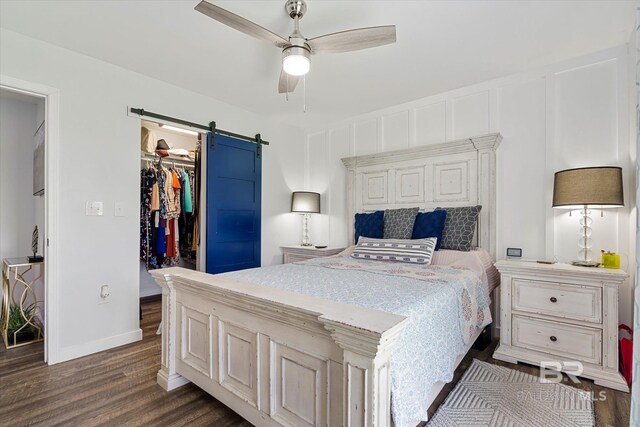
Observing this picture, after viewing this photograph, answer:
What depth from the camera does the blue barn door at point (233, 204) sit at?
3.41m

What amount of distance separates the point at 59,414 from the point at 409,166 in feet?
11.4

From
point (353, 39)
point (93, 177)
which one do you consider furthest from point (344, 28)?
point (93, 177)

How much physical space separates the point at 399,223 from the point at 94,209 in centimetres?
280

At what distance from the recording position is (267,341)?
1.43 m

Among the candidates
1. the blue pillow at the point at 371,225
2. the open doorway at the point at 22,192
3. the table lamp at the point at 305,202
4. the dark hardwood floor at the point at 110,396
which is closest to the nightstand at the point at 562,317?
the dark hardwood floor at the point at 110,396

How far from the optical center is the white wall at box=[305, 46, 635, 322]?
93.8 inches

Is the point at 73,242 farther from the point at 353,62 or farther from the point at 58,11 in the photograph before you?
the point at 353,62

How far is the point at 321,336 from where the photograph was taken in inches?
47.1

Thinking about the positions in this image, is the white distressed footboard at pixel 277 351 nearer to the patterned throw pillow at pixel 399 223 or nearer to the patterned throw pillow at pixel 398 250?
the patterned throw pillow at pixel 398 250

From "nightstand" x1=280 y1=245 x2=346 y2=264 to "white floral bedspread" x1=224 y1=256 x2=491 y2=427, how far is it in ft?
3.59

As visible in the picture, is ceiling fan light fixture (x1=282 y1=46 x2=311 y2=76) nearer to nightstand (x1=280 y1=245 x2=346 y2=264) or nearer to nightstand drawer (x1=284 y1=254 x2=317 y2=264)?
nightstand (x1=280 y1=245 x2=346 y2=264)

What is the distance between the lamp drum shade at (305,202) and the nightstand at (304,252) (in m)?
0.51

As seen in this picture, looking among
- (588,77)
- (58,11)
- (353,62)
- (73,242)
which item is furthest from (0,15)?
(588,77)

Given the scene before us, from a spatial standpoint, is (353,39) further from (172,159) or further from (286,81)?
(172,159)
